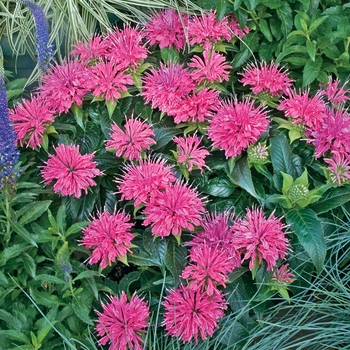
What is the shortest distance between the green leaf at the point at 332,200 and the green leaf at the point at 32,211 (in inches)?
29.7

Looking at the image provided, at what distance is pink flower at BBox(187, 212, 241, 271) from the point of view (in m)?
1.46

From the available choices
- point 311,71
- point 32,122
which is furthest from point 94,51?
point 311,71

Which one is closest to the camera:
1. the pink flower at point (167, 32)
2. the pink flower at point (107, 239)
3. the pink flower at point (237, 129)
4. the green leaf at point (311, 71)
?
the pink flower at point (107, 239)

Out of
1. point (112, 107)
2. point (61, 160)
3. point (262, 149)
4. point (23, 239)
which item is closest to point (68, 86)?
point (112, 107)

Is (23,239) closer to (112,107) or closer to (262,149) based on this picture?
(112,107)

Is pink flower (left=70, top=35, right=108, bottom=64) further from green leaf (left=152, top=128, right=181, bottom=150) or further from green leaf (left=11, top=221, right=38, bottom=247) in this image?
green leaf (left=11, top=221, right=38, bottom=247)

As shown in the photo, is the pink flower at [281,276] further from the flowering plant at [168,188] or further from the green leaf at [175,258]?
the green leaf at [175,258]

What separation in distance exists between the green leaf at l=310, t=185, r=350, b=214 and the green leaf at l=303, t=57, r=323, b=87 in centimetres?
37

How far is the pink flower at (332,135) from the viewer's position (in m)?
1.58

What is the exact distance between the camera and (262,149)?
1.56m

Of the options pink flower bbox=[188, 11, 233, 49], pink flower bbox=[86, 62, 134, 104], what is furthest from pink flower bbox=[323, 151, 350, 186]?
pink flower bbox=[86, 62, 134, 104]

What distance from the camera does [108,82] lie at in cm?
165

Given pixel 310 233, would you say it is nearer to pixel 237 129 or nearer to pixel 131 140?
pixel 237 129

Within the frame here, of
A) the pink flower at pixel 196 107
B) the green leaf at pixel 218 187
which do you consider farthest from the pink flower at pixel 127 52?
the green leaf at pixel 218 187
